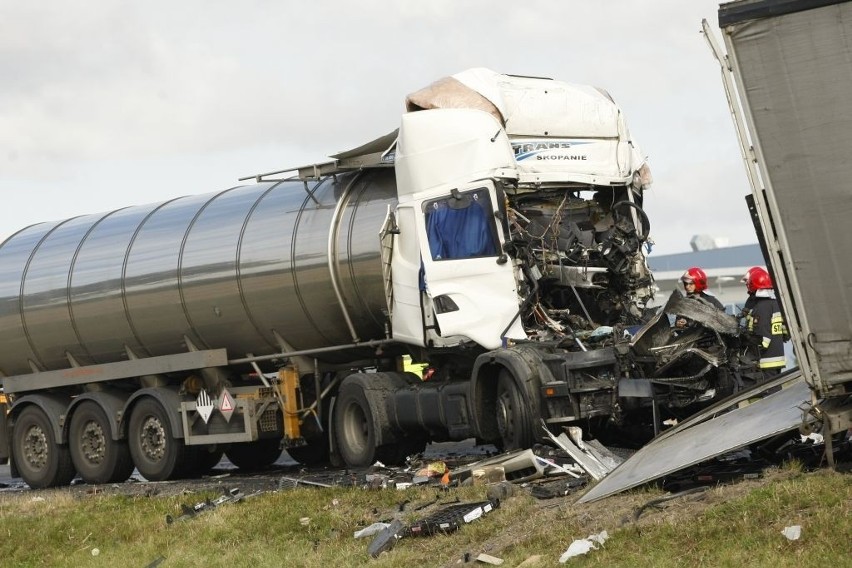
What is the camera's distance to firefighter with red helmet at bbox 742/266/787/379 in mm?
12570

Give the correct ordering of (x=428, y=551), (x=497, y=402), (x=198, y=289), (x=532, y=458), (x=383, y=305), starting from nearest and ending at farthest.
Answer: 1. (x=428, y=551)
2. (x=532, y=458)
3. (x=497, y=402)
4. (x=383, y=305)
5. (x=198, y=289)

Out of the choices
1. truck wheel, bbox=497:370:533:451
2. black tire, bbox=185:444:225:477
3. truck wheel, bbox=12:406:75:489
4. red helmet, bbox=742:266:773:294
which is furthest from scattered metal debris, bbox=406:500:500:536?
truck wheel, bbox=12:406:75:489

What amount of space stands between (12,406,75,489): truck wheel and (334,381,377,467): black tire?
16.1 feet

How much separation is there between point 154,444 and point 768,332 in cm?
869

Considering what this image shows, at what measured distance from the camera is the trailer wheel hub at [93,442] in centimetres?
1862

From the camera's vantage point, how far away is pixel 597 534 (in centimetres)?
871

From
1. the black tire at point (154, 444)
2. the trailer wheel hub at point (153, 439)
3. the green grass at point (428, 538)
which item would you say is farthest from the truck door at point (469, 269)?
the trailer wheel hub at point (153, 439)

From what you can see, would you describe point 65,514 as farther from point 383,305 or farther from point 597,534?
point 597,534

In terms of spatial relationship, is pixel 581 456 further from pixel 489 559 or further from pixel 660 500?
pixel 489 559

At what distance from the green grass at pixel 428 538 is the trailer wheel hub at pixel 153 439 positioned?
248 centimetres

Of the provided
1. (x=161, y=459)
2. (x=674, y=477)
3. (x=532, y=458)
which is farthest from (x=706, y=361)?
(x=161, y=459)

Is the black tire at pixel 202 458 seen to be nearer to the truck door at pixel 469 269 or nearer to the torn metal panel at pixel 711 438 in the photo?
the truck door at pixel 469 269

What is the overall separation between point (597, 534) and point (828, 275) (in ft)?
7.07

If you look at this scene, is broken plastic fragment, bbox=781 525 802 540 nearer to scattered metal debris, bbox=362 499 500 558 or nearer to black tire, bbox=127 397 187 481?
scattered metal debris, bbox=362 499 500 558
